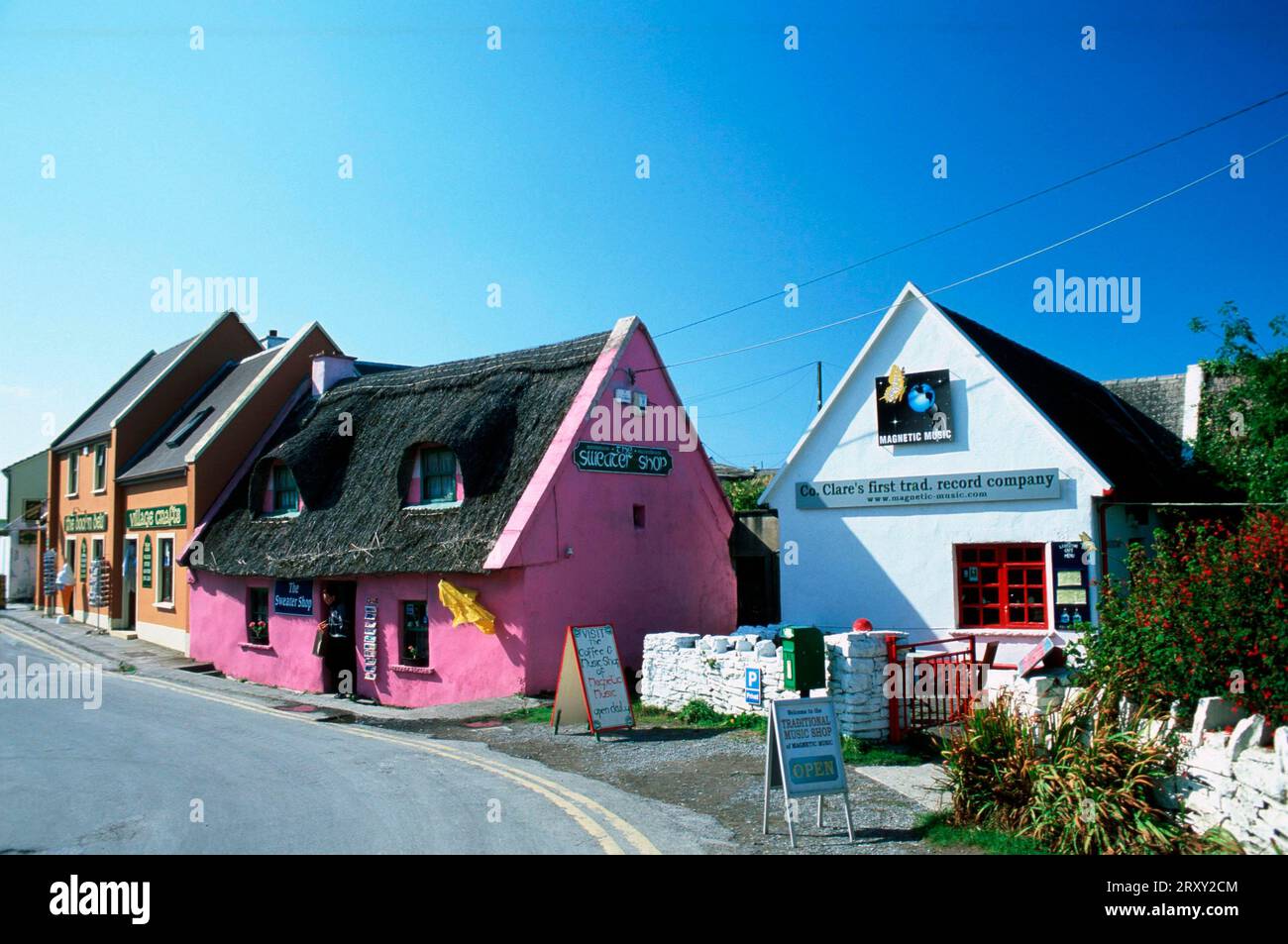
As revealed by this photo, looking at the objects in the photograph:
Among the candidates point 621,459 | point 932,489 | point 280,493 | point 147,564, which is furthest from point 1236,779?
point 147,564

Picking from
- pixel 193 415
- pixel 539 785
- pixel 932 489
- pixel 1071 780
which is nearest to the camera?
pixel 1071 780

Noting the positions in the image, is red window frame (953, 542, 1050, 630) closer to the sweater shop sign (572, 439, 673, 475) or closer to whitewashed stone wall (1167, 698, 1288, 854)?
the sweater shop sign (572, 439, 673, 475)

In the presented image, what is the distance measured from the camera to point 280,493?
2364cm

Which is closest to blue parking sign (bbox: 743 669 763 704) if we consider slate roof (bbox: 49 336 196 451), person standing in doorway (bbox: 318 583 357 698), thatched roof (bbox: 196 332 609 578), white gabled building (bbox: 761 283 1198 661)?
thatched roof (bbox: 196 332 609 578)

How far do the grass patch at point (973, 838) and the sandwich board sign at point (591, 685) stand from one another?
5607mm

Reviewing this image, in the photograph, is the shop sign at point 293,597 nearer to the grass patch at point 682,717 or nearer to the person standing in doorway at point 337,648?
the person standing in doorway at point 337,648

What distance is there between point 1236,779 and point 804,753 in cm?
328

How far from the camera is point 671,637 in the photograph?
14836 mm

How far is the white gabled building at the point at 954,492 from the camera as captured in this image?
54.4 feet

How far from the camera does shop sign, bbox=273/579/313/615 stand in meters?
21.1

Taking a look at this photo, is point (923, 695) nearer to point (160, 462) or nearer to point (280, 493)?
point (280, 493)

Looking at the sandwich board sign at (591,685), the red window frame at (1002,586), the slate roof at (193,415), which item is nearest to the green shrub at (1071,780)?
the sandwich board sign at (591,685)
